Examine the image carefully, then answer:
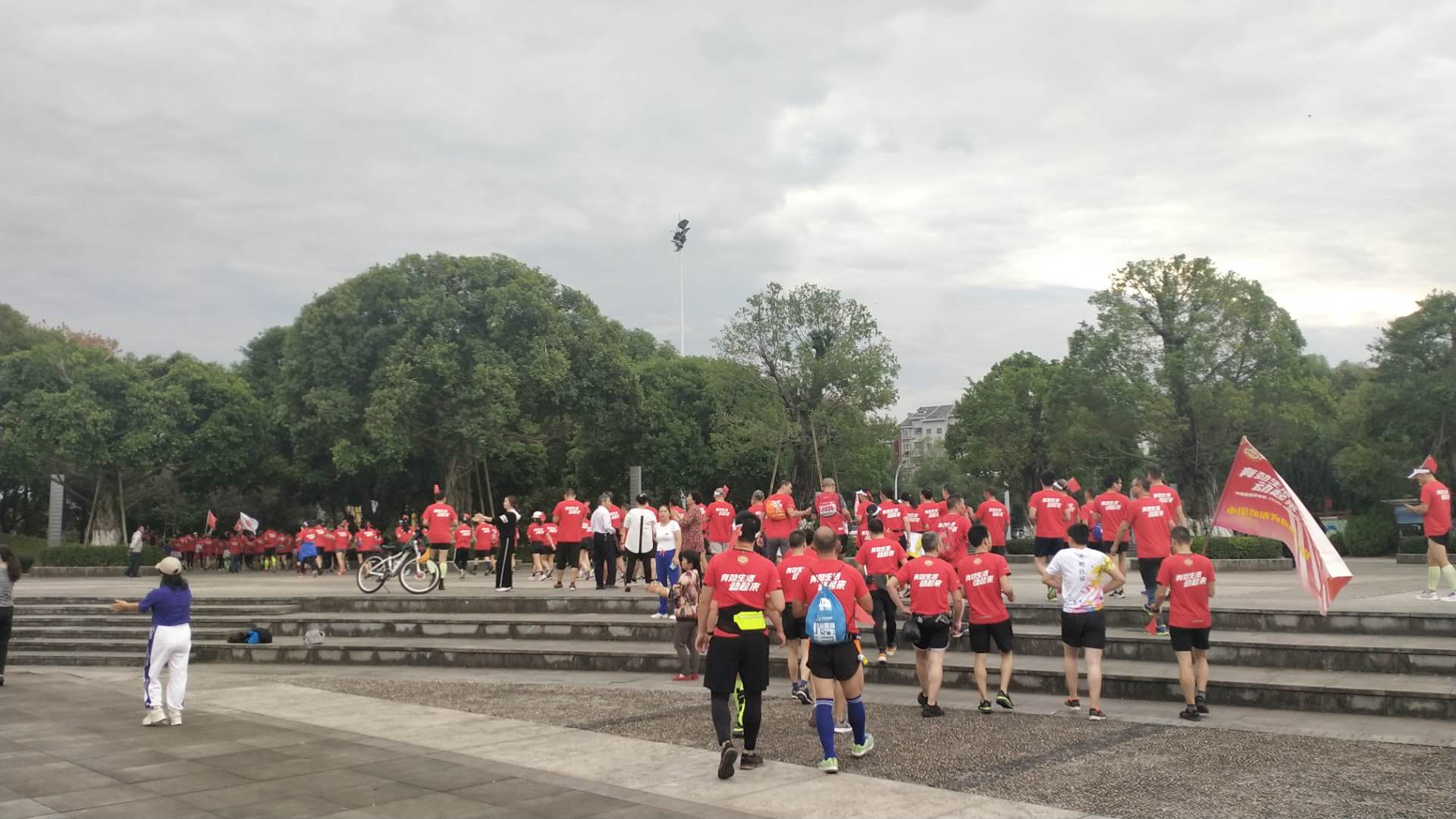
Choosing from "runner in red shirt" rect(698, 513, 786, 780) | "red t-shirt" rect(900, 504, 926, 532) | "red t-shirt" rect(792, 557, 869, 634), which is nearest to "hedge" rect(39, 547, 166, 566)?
"red t-shirt" rect(900, 504, 926, 532)

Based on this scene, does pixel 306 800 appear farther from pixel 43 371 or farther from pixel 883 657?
pixel 43 371

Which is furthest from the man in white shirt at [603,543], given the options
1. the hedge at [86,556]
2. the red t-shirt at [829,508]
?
the hedge at [86,556]

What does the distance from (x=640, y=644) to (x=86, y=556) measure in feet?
92.2

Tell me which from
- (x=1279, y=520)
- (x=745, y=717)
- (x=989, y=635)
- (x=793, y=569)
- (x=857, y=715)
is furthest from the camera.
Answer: (x=1279, y=520)

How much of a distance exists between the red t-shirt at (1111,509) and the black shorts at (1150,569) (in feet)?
2.39

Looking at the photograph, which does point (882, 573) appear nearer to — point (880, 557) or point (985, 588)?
point (880, 557)

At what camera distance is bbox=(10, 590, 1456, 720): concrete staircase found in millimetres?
9875

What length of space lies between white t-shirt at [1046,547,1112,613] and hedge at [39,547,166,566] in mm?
33154

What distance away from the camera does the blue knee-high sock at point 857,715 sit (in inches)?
313

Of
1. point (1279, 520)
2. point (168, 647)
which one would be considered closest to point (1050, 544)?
point (1279, 520)

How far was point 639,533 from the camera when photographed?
17172 mm

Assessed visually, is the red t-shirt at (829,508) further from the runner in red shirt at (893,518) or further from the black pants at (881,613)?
the black pants at (881,613)

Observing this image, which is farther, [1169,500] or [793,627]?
[1169,500]

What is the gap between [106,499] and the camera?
131 ft
